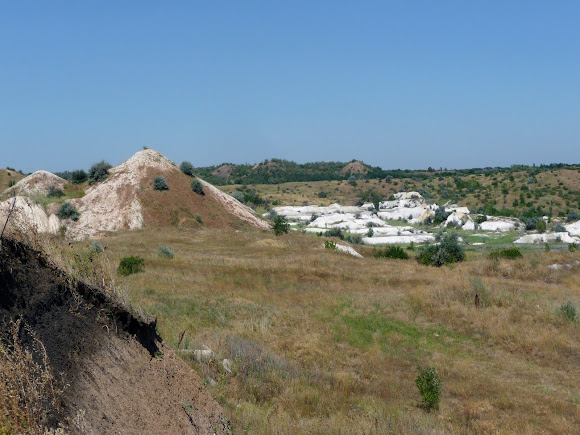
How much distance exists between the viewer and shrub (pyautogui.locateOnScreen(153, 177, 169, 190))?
1766 inches

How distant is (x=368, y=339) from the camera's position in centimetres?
1402

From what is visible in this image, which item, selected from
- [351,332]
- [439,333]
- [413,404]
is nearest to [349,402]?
[413,404]

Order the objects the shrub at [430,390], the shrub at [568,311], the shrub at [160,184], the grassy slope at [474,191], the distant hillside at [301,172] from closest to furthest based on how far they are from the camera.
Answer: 1. the shrub at [430,390]
2. the shrub at [568,311]
3. the shrub at [160,184]
4. the grassy slope at [474,191]
5. the distant hillside at [301,172]

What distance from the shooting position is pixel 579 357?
1268 centimetres

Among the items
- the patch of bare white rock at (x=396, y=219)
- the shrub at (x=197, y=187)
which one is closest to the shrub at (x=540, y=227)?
the patch of bare white rock at (x=396, y=219)

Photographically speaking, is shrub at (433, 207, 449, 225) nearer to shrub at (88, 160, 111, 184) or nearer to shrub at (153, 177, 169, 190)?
shrub at (153, 177, 169, 190)

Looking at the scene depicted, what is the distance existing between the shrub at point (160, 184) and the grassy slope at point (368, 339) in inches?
833

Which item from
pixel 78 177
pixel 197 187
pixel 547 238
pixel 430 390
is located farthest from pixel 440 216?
pixel 430 390

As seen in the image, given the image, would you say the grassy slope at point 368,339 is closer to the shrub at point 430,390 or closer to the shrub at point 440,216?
the shrub at point 430,390

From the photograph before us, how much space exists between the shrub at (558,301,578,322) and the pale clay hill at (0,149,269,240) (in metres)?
31.5

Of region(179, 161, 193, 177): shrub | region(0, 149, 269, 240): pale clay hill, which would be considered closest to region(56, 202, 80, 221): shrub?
region(0, 149, 269, 240): pale clay hill

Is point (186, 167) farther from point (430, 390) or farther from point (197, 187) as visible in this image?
point (430, 390)

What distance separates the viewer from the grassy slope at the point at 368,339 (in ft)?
26.9

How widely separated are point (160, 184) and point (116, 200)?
4.40m
